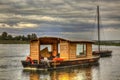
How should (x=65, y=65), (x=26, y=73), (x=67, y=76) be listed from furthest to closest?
(x=65, y=65) < (x=26, y=73) < (x=67, y=76)

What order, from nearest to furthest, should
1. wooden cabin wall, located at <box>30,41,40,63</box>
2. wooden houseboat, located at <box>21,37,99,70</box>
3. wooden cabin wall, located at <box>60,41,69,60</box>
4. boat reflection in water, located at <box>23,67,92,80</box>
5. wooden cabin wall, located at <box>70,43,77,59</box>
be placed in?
boat reflection in water, located at <box>23,67,92,80</box> < wooden houseboat, located at <box>21,37,99,70</box> < wooden cabin wall, located at <box>30,41,40,63</box> < wooden cabin wall, located at <box>60,41,69,60</box> < wooden cabin wall, located at <box>70,43,77,59</box>

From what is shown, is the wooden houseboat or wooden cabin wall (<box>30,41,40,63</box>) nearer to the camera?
the wooden houseboat

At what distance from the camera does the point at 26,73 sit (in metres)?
41.6

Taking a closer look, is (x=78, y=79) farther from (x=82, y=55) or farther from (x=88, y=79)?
(x=82, y=55)

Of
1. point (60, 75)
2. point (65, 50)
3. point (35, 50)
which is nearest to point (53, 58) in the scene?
point (65, 50)

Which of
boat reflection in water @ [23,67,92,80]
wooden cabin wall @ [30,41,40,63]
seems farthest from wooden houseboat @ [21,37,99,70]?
boat reflection in water @ [23,67,92,80]

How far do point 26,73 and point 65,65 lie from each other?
5.88m

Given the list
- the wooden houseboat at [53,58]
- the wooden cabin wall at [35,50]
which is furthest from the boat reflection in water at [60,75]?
the wooden cabin wall at [35,50]

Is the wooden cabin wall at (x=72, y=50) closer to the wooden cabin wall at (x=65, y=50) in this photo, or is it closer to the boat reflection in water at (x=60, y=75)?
the wooden cabin wall at (x=65, y=50)

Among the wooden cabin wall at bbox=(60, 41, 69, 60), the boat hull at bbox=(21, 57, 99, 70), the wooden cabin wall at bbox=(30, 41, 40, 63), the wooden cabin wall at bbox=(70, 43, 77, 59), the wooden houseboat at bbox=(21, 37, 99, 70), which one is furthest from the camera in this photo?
the wooden cabin wall at bbox=(70, 43, 77, 59)

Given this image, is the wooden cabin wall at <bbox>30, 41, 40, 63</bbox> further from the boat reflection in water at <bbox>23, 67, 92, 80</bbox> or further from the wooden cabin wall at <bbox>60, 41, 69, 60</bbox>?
the boat reflection in water at <bbox>23, 67, 92, 80</bbox>

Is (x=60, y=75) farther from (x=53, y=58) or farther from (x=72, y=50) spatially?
(x=72, y=50)

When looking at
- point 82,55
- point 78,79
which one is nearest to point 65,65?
point 82,55

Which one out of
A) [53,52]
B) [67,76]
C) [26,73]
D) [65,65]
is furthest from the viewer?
[53,52]
